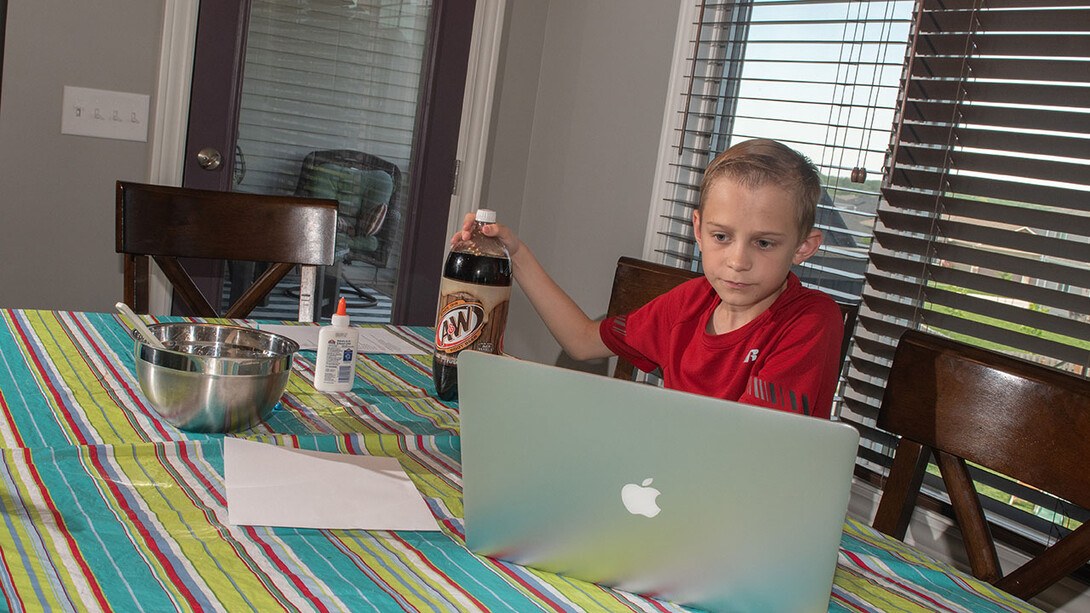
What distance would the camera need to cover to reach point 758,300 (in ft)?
3.76

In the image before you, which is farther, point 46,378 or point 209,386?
point 46,378

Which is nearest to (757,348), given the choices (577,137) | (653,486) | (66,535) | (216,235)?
(653,486)

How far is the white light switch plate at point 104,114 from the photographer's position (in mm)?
2275

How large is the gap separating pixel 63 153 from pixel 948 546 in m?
2.27

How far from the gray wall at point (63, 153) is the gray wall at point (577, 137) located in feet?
3.59

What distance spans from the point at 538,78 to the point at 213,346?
6.49 ft

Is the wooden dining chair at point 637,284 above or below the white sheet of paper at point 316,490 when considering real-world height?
above

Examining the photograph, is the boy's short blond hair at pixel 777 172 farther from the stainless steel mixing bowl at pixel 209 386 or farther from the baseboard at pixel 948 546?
the baseboard at pixel 948 546

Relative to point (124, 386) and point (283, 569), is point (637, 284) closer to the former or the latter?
point (124, 386)

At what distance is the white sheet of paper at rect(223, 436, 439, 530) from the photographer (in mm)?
798

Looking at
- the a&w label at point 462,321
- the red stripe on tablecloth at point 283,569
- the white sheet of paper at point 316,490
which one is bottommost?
the red stripe on tablecloth at point 283,569

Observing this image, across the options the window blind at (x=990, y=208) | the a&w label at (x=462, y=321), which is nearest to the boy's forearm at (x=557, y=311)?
the a&w label at (x=462, y=321)

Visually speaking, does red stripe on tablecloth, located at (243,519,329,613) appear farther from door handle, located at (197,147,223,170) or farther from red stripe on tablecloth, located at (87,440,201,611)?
door handle, located at (197,147,223,170)

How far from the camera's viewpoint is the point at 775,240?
1039 millimetres
